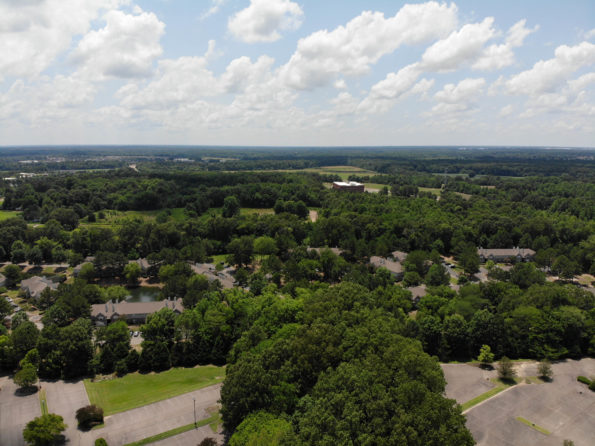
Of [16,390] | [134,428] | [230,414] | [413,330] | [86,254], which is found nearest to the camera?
[230,414]

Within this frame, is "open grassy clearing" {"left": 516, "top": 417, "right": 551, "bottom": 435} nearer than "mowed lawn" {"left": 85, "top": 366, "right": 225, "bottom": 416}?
Yes

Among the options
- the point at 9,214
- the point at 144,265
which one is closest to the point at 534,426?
the point at 144,265

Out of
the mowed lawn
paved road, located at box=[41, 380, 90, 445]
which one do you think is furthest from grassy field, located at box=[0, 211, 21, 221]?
the mowed lawn

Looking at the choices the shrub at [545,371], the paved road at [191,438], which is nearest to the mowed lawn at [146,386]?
the paved road at [191,438]

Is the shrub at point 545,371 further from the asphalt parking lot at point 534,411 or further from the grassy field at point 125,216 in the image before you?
the grassy field at point 125,216

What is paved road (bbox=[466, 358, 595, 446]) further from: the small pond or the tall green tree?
the small pond

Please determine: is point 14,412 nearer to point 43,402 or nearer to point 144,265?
point 43,402

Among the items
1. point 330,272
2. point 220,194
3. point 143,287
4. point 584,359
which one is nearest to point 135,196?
point 220,194

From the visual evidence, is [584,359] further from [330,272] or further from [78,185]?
[78,185]
